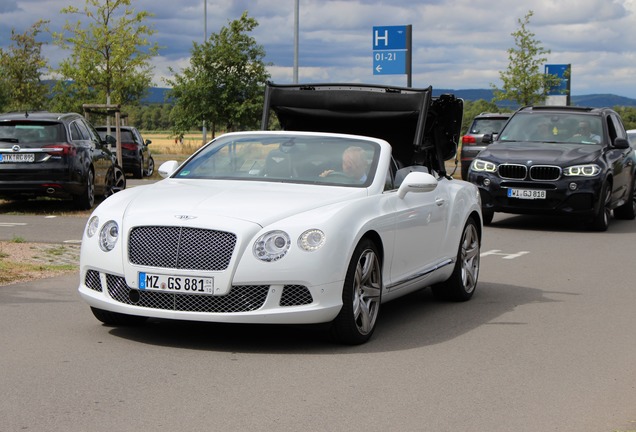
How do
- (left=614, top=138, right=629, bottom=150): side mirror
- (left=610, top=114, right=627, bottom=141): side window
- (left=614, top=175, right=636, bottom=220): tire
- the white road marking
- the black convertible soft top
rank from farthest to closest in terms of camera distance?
(left=614, top=175, right=636, bottom=220): tire, (left=610, top=114, right=627, bottom=141): side window, (left=614, top=138, right=629, bottom=150): side mirror, the white road marking, the black convertible soft top

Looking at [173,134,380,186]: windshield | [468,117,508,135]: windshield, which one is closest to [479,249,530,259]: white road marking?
[173,134,380,186]: windshield

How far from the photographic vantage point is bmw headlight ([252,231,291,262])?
7.34 meters

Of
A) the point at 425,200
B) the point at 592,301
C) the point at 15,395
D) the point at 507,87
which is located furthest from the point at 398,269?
the point at 507,87

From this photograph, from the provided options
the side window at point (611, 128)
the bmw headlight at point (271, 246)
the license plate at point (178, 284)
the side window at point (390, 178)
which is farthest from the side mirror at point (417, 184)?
the side window at point (611, 128)

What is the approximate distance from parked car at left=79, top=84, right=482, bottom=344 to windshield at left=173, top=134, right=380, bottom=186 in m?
0.01

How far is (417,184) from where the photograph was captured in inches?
341

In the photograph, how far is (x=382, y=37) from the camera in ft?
114

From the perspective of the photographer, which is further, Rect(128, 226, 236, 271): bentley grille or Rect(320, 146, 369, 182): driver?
Rect(320, 146, 369, 182): driver

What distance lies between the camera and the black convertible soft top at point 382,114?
39.3 feet

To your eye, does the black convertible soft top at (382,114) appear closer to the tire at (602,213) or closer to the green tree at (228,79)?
the tire at (602,213)

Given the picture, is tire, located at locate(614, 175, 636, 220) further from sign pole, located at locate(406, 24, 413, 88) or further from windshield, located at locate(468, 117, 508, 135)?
sign pole, located at locate(406, 24, 413, 88)

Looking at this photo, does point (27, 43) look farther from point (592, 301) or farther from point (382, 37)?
point (592, 301)

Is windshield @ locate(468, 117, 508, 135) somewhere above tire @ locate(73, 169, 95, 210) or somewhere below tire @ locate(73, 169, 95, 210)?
above

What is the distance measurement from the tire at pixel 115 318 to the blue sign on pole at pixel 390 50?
1047 inches
